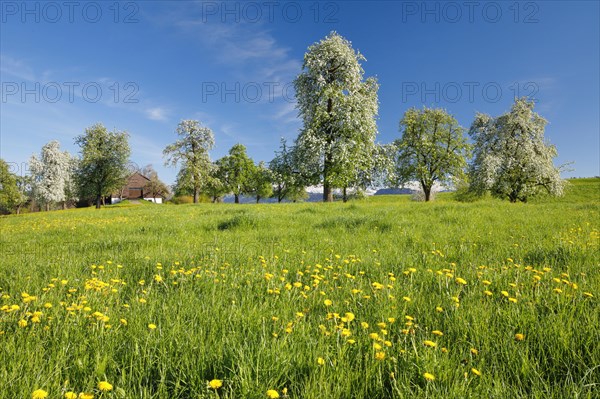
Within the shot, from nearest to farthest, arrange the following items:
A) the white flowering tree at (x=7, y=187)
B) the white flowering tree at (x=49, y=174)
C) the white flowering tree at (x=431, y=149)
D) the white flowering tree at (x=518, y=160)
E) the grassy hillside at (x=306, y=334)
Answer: the grassy hillside at (x=306, y=334) < the white flowering tree at (x=518, y=160) < the white flowering tree at (x=431, y=149) < the white flowering tree at (x=49, y=174) < the white flowering tree at (x=7, y=187)

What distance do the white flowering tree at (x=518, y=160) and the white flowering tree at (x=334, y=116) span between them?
607 inches

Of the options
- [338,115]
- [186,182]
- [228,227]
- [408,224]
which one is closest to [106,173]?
[186,182]

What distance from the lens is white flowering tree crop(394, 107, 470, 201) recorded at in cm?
4091

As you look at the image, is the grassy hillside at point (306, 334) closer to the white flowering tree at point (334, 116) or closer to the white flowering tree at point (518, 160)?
the white flowering tree at point (334, 116)

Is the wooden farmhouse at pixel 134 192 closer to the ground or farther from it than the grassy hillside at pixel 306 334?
farther from it

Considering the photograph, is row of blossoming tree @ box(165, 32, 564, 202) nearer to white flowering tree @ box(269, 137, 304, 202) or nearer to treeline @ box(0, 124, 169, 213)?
white flowering tree @ box(269, 137, 304, 202)

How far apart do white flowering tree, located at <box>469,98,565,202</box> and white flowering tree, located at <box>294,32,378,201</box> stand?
15412 mm

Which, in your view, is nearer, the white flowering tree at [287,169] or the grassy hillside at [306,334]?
the grassy hillside at [306,334]

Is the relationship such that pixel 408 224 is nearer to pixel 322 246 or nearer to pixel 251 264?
pixel 322 246

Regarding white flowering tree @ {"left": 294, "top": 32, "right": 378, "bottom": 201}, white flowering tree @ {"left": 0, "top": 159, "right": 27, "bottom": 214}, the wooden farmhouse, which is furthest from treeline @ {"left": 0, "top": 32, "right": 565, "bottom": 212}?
the wooden farmhouse

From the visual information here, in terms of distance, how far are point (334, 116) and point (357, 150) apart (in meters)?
3.47

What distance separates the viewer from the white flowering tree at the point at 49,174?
65875mm

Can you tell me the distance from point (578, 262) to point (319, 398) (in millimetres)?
5129

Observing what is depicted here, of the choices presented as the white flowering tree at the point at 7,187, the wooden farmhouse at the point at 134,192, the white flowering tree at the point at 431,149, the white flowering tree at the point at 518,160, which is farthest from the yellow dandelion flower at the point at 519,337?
the wooden farmhouse at the point at 134,192
